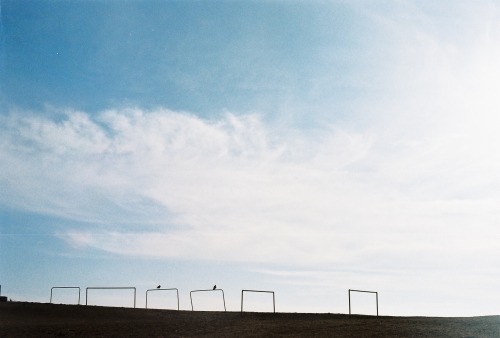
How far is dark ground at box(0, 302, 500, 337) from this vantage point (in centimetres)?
2611

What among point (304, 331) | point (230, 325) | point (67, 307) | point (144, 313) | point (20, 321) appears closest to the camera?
point (304, 331)

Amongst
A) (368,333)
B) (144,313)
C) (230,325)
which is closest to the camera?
(368,333)

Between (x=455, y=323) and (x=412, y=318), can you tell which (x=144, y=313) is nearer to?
(x=412, y=318)

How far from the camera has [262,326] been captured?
30.3 metres

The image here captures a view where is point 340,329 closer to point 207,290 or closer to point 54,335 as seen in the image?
point 54,335

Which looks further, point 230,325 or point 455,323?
point 230,325

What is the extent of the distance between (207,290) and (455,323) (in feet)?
72.2

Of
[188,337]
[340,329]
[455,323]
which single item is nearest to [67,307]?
[188,337]

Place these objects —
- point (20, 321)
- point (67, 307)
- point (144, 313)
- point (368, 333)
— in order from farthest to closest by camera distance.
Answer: point (67, 307) → point (144, 313) → point (20, 321) → point (368, 333)

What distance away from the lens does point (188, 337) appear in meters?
26.6

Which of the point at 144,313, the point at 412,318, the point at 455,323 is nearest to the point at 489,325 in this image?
the point at 455,323

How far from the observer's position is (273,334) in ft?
89.0

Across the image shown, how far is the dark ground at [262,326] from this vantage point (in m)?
26.1

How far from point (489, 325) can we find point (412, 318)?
5346mm
